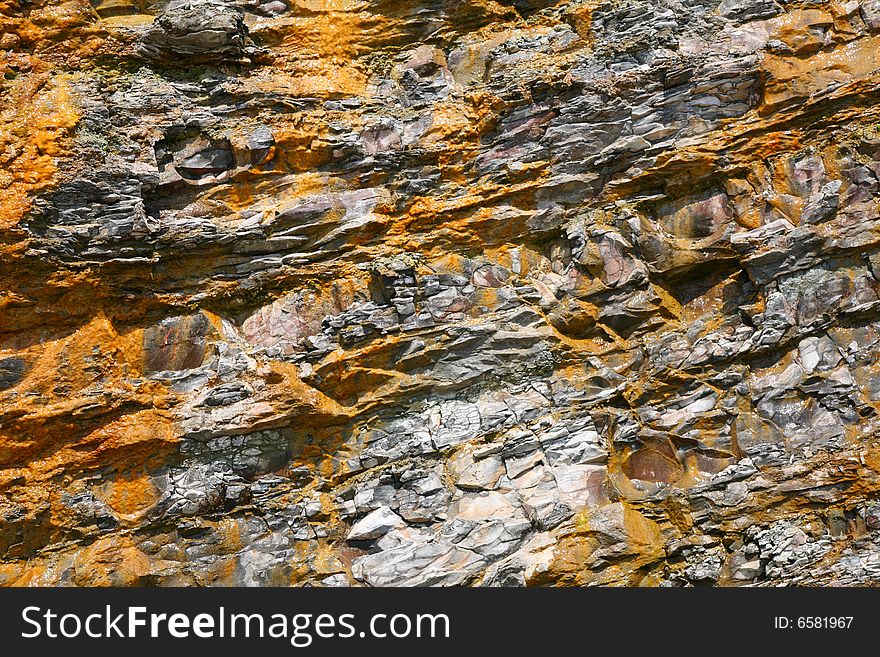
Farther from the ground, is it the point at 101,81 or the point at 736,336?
the point at 101,81

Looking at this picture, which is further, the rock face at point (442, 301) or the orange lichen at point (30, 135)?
the orange lichen at point (30, 135)

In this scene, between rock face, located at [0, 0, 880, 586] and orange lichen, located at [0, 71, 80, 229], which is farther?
orange lichen, located at [0, 71, 80, 229]

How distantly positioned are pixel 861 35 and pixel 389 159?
21.0 ft

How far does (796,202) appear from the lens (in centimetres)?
984

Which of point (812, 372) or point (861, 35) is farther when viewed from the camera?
point (861, 35)

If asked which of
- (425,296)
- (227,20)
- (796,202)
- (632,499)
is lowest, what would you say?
(632,499)

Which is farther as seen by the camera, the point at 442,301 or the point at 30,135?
the point at 442,301

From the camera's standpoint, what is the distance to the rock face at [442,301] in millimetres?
9141

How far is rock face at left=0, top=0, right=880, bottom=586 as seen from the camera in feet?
30.0

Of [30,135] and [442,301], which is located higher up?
[30,135]

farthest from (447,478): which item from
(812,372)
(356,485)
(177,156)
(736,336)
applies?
(177,156)

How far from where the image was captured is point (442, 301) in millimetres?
10023

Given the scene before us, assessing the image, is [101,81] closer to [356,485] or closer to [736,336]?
[356,485]

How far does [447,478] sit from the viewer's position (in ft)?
31.0
